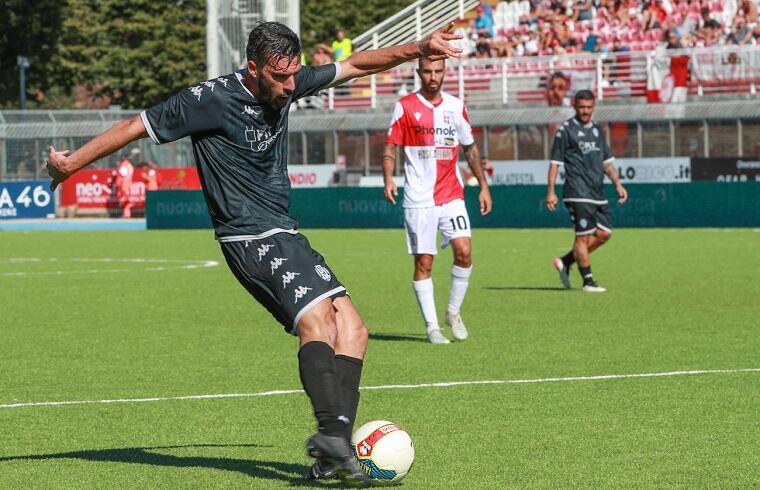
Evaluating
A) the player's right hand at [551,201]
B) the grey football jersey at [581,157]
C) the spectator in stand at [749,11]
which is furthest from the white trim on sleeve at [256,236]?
the spectator in stand at [749,11]

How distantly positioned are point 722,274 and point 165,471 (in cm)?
1401

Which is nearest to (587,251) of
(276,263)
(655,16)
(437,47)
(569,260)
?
(569,260)

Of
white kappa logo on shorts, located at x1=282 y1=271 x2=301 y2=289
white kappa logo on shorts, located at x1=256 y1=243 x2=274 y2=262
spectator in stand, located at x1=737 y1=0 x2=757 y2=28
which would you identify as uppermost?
spectator in stand, located at x1=737 y1=0 x2=757 y2=28

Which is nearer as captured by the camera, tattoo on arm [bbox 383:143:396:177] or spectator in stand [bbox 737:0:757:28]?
tattoo on arm [bbox 383:143:396:177]

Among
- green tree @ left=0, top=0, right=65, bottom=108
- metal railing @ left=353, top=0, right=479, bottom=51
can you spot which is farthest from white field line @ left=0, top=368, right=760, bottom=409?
green tree @ left=0, top=0, right=65, bottom=108

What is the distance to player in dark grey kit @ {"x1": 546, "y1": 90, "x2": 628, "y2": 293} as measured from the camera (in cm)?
1741

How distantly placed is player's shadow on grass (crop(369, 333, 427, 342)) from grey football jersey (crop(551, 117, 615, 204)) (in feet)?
16.1

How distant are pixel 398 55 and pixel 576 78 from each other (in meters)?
32.2

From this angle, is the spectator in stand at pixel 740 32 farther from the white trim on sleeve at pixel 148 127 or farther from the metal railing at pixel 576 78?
the white trim on sleeve at pixel 148 127

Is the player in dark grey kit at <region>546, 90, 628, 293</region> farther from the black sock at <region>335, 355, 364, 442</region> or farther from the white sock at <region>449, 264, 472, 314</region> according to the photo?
the black sock at <region>335, 355, 364, 442</region>

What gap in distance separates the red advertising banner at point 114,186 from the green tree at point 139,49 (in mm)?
24153

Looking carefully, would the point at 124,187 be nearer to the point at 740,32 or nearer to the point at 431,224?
the point at 740,32

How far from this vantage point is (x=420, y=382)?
9906mm

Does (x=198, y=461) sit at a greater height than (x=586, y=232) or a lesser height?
lesser
